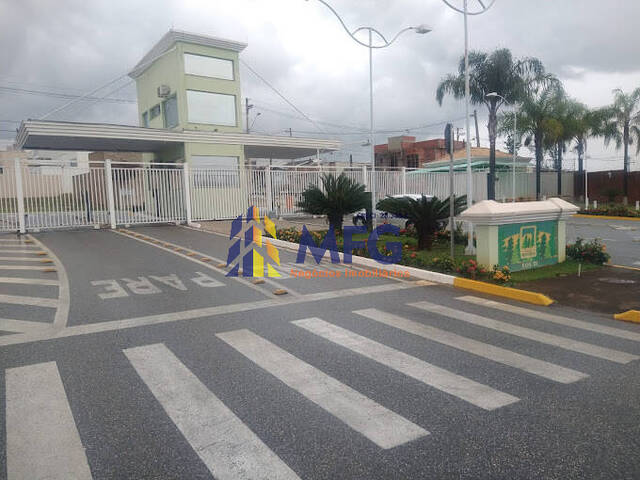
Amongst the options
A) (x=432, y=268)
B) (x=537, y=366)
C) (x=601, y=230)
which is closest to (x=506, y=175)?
(x=601, y=230)

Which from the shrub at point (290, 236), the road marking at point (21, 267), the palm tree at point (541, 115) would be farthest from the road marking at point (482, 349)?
the palm tree at point (541, 115)

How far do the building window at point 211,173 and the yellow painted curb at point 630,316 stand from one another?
18.8m

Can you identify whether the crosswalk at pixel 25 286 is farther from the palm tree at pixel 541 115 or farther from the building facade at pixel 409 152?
the building facade at pixel 409 152

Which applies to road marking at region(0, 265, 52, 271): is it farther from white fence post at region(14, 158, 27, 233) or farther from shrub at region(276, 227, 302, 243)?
white fence post at region(14, 158, 27, 233)

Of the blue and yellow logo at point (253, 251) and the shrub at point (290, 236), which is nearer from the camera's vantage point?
the blue and yellow logo at point (253, 251)

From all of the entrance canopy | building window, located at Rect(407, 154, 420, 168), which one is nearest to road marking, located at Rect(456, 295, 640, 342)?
the entrance canopy

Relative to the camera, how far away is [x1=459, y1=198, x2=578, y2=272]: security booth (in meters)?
10.2

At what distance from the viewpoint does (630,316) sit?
7.21 metres

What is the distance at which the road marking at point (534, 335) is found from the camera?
5633 mm

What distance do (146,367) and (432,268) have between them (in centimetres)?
716

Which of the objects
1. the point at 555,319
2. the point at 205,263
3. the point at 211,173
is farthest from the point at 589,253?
Result: the point at 211,173

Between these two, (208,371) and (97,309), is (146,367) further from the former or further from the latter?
(97,309)

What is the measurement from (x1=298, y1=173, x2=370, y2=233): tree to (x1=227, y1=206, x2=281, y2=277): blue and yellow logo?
182 cm

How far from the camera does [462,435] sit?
12.4ft
